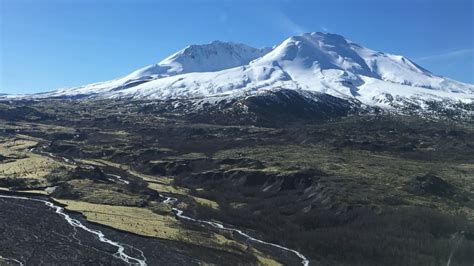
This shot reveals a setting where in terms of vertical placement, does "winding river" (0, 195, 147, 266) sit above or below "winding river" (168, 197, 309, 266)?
above

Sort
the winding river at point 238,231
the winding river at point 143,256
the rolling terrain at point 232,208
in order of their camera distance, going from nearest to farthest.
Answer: the winding river at point 143,256
the rolling terrain at point 232,208
the winding river at point 238,231

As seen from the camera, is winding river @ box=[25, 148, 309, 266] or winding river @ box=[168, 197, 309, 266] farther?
winding river @ box=[168, 197, 309, 266]

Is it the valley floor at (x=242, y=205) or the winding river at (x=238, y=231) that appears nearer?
the valley floor at (x=242, y=205)

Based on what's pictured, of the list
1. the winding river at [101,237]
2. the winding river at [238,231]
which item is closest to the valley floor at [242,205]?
the winding river at [238,231]

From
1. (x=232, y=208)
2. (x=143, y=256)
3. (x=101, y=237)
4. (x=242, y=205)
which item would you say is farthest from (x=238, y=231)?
(x=143, y=256)

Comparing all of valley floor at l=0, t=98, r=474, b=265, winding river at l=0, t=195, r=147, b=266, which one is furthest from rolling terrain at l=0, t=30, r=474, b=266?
valley floor at l=0, t=98, r=474, b=265

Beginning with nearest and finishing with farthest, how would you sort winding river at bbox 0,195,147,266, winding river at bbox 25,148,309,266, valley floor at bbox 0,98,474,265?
winding river at bbox 0,195,147,266 < winding river at bbox 25,148,309,266 < valley floor at bbox 0,98,474,265

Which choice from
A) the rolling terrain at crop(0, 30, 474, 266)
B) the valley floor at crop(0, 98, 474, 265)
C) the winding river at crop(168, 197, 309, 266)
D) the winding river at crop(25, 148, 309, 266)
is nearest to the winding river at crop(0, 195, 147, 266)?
the winding river at crop(25, 148, 309, 266)

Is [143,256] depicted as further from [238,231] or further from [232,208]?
[232,208]

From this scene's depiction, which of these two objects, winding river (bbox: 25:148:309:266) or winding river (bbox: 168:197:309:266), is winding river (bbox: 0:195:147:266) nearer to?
winding river (bbox: 25:148:309:266)

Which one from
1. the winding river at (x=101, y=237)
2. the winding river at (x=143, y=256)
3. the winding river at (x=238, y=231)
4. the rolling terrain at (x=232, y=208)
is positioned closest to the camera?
the winding river at (x=101, y=237)

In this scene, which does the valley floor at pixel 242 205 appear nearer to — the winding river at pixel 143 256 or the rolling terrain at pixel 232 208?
the rolling terrain at pixel 232 208

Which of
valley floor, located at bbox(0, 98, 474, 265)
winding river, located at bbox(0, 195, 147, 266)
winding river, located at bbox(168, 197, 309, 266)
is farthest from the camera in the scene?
winding river, located at bbox(168, 197, 309, 266)
